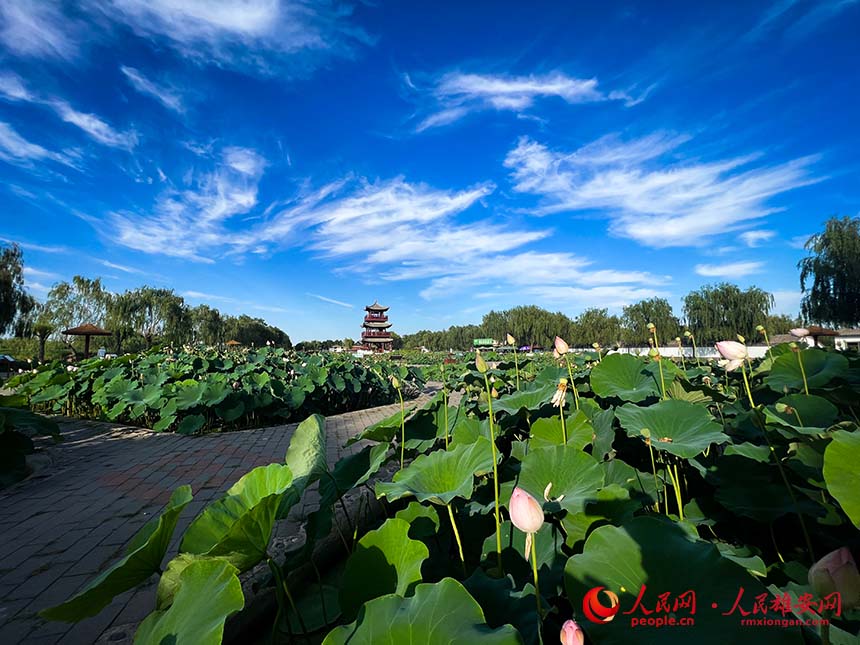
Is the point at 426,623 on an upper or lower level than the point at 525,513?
lower

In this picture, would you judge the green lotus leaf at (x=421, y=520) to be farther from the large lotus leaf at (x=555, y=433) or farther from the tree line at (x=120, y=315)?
the tree line at (x=120, y=315)

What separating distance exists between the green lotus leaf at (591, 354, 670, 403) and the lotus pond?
8 centimetres

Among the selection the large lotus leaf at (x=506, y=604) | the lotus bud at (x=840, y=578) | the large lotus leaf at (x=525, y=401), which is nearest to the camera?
the lotus bud at (x=840, y=578)

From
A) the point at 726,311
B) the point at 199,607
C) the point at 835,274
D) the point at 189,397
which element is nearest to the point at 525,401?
the point at 199,607

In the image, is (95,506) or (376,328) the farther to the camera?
(376,328)

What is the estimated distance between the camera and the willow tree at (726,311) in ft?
85.7

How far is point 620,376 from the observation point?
1.95 metres

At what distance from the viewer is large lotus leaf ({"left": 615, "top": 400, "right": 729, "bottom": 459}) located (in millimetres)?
1198

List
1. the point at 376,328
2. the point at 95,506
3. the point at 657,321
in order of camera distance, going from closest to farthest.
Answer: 1. the point at 95,506
2. the point at 657,321
3. the point at 376,328

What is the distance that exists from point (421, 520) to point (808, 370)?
5.89 feet

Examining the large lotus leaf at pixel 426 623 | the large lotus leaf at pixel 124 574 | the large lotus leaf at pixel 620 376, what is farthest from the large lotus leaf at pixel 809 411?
the large lotus leaf at pixel 124 574

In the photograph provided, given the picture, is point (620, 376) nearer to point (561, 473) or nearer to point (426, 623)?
point (561, 473)

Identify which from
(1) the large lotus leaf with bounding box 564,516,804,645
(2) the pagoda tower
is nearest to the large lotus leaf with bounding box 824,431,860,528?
(1) the large lotus leaf with bounding box 564,516,804,645

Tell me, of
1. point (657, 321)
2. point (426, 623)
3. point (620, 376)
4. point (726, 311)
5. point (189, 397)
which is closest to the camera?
point (426, 623)
